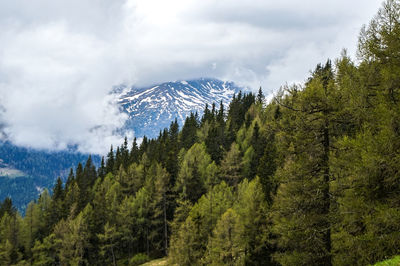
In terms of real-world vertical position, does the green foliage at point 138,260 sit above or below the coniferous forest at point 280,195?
below

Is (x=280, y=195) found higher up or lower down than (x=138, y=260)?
higher up

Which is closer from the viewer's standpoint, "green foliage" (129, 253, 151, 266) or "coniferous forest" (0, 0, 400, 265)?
"coniferous forest" (0, 0, 400, 265)

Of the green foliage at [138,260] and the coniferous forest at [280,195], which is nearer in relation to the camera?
the coniferous forest at [280,195]

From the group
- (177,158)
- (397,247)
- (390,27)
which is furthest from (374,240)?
(177,158)

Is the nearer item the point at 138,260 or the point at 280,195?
the point at 280,195

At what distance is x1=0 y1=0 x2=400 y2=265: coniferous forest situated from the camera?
12391 mm

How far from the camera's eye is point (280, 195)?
25.4m

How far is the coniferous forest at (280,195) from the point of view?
1239 centimetres

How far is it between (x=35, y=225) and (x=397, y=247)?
90.3 meters

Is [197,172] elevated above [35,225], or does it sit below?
above

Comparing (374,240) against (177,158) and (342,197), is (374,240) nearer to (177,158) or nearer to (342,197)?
(342,197)

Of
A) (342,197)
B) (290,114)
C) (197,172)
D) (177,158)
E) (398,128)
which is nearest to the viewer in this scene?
(398,128)

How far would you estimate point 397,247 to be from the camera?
12.1m

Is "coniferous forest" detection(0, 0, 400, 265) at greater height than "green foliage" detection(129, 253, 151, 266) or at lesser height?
greater
